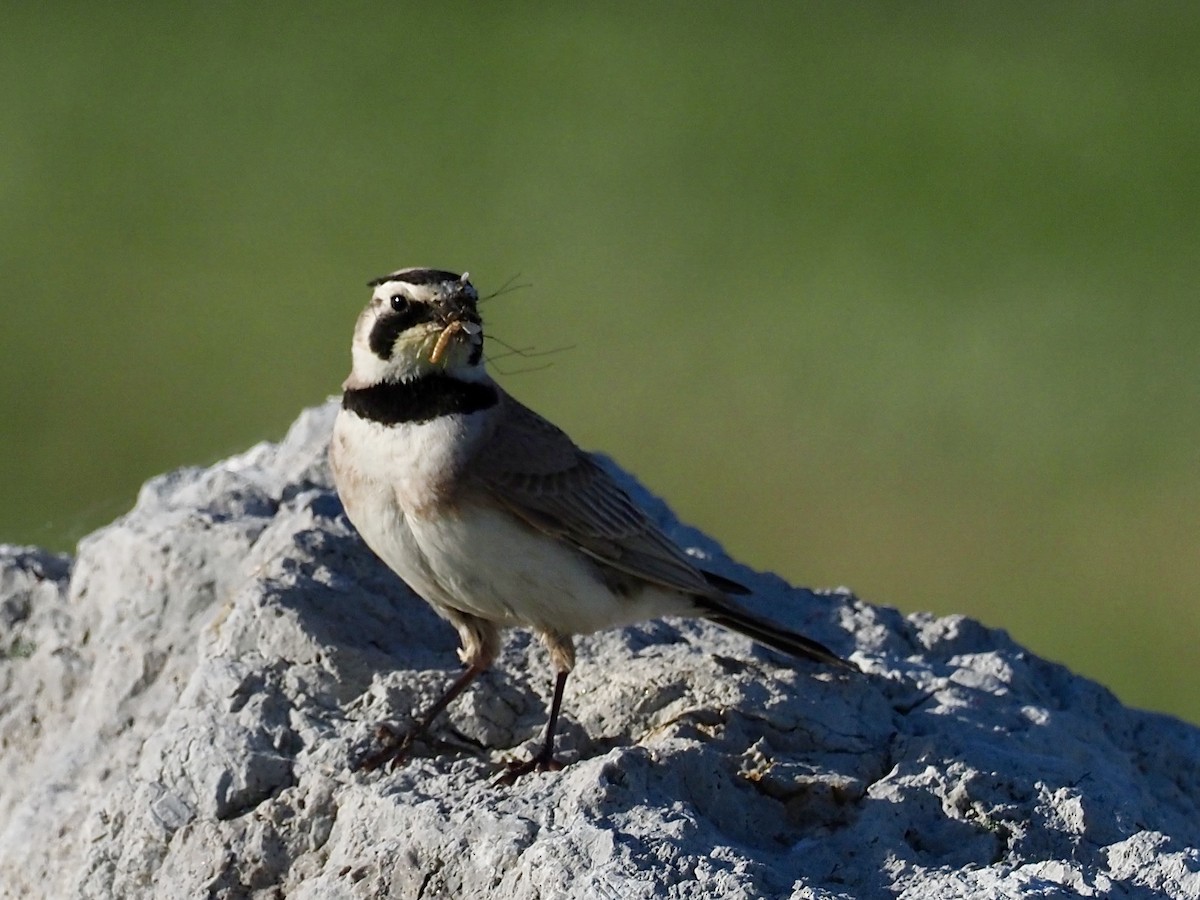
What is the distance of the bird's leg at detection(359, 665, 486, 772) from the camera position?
5.89 meters

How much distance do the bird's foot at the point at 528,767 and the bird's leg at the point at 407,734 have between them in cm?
30

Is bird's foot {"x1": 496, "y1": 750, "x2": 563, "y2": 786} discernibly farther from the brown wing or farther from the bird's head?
→ the bird's head

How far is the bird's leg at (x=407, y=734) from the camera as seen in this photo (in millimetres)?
5891

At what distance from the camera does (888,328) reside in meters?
17.8

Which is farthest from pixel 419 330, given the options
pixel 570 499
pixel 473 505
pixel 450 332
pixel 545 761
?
pixel 545 761

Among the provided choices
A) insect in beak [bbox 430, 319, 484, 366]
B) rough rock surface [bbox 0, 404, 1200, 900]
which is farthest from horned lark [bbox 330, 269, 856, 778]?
rough rock surface [bbox 0, 404, 1200, 900]

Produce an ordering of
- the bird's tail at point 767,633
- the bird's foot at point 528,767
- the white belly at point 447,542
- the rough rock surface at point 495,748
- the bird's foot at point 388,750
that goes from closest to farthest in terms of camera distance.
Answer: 1. the rough rock surface at point 495,748
2. the bird's foot at point 528,767
3. the bird's foot at point 388,750
4. the white belly at point 447,542
5. the bird's tail at point 767,633

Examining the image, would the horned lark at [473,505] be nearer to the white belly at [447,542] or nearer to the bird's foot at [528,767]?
the white belly at [447,542]

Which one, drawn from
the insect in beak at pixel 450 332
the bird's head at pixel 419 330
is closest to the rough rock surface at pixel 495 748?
the bird's head at pixel 419 330

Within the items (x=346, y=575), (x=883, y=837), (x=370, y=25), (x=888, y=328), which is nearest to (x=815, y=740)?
(x=883, y=837)

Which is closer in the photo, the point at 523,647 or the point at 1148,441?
the point at 523,647

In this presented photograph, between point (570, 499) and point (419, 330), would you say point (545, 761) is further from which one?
point (419, 330)

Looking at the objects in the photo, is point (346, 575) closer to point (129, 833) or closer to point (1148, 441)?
point (129, 833)

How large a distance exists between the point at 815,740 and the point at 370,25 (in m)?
17.0
